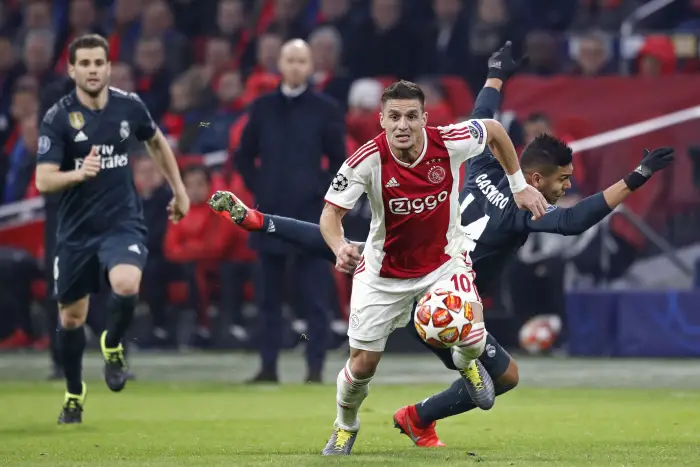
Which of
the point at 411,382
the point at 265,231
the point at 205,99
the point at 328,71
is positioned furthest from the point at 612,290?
the point at 265,231

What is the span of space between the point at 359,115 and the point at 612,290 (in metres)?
3.44

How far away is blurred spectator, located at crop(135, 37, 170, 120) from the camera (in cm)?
1909

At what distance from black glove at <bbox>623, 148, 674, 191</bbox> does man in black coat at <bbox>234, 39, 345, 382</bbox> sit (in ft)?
19.5

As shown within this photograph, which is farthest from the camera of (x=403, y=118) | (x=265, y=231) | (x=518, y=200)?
(x=265, y=231)

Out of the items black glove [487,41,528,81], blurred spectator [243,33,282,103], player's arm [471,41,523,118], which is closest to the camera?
player's arm [471,41,523,118]

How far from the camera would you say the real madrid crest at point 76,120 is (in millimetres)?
10453

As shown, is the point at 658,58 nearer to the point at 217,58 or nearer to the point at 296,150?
the point at 296,150

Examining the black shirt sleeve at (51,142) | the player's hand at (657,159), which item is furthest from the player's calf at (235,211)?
the player's hand at (657,159)

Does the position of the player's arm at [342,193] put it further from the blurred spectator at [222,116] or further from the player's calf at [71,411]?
the blurred spectator at [222,116]

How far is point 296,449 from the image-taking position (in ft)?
28.2

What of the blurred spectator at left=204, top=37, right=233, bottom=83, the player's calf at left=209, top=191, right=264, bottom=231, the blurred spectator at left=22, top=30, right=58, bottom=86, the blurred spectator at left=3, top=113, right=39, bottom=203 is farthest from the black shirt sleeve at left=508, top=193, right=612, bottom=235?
the blurred spectator at left=22, top=30, right=58, bottom=86

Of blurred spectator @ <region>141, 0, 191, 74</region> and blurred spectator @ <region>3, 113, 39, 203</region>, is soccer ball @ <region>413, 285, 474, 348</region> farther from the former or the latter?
blurred spectator @ <region>141, 0, 191, 74</region>

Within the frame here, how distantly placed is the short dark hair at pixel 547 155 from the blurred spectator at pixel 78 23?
12723 millimetres

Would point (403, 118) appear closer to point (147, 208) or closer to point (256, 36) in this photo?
point (147, 208)
